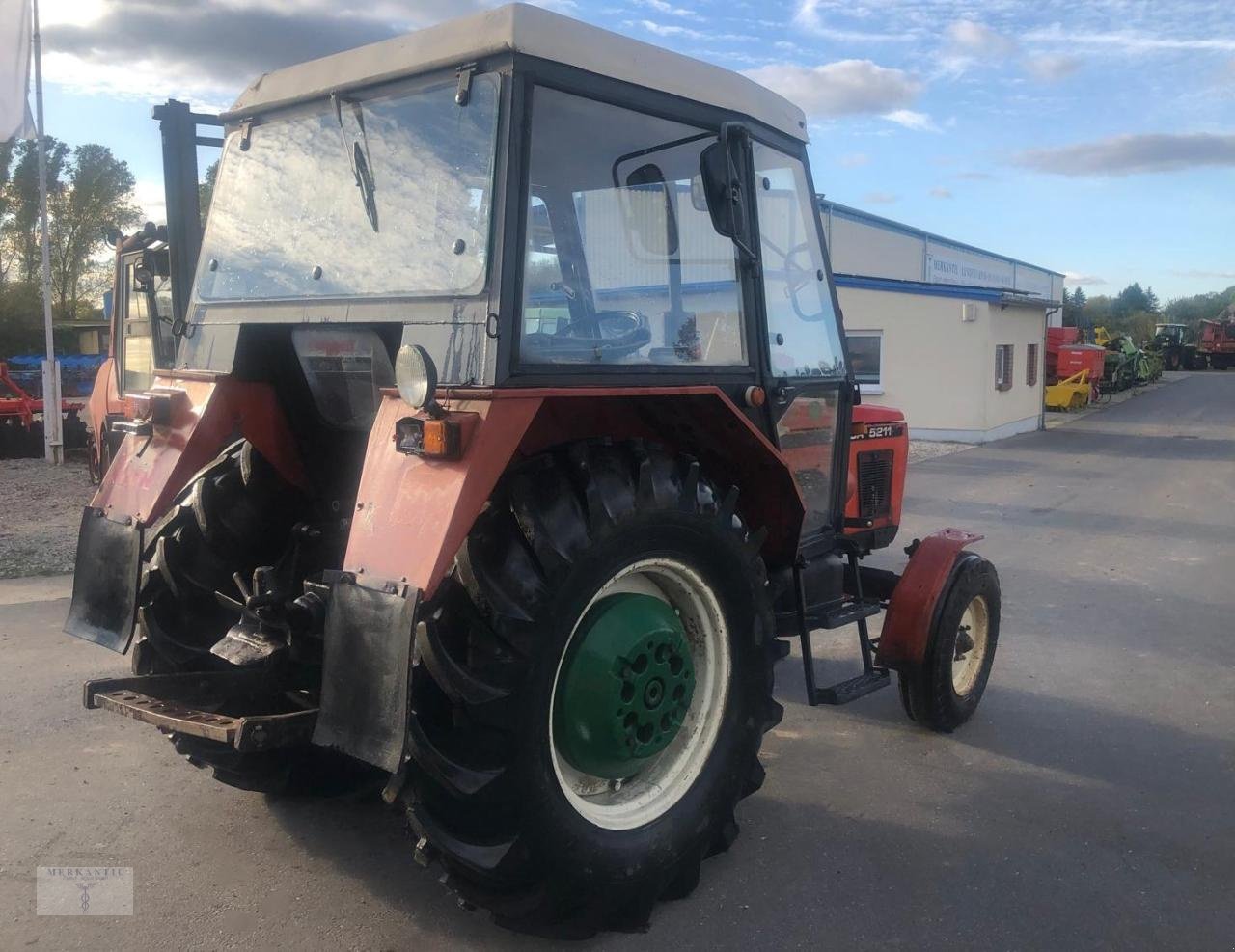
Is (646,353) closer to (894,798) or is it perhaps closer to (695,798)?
(695,798)

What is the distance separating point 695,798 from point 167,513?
6.55 feet

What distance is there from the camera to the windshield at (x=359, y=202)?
3.00m

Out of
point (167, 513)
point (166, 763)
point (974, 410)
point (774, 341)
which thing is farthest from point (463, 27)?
point (974, 410)

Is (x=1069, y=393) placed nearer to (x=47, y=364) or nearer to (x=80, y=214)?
(x=47, y=364)

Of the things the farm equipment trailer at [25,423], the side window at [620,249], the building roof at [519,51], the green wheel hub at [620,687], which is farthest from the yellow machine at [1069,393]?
the green wheel hub at [620,687]

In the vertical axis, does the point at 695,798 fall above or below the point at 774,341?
below

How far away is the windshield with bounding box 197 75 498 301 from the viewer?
3.00 metres

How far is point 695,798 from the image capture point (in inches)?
128

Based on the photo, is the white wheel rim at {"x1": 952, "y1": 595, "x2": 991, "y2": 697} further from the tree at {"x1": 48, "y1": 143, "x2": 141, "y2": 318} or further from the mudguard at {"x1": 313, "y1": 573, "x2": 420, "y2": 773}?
the tree at {"x1": 48, "y1": 143, "x2": 141, "y2": 318}

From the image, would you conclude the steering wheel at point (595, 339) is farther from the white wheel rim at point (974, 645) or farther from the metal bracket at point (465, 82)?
the white wheel rim at point (974, 645)

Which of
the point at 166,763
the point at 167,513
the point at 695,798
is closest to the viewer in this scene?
the point at 695,798

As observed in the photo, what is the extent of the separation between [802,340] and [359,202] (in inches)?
69.4

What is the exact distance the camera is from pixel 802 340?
4105 millimetres

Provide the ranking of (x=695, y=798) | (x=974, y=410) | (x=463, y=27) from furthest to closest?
1. (x=974, y=410)
2. (x=695, y=798)
3. (x=463, y=27)
